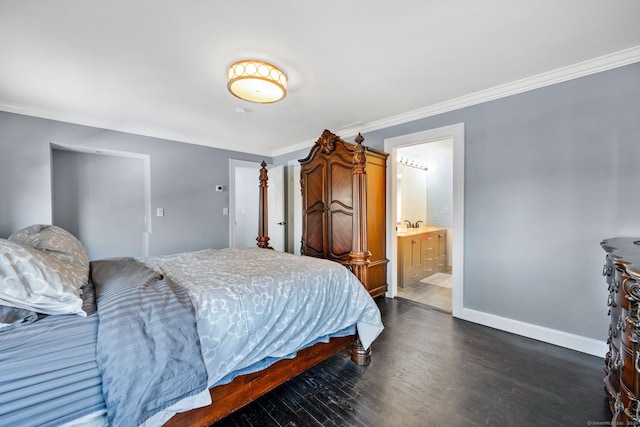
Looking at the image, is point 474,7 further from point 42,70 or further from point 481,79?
point 42,70

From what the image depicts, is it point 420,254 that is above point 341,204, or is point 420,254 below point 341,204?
below

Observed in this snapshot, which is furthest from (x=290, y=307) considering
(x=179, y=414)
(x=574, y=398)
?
(x=574, y=398)

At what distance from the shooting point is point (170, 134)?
3896 millimetres

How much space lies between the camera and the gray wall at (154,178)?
2816 millimetres

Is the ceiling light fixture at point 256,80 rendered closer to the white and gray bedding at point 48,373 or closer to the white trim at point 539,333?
the white and gray bedding at point 48,373

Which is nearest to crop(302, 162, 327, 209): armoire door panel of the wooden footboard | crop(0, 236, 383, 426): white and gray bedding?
crop(0, 236, 383, 426): white and gray bedding

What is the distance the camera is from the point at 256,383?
1.47 metres

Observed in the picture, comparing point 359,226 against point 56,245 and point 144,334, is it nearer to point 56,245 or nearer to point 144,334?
point 144,334

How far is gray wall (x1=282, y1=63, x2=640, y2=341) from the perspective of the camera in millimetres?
2043

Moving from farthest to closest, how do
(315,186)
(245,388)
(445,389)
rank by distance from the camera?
(315,186), (445,389), (245,388)

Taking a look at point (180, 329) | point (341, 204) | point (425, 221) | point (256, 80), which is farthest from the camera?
point (425, 221)

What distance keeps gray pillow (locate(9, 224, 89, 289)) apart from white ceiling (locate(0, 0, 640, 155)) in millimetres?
1346

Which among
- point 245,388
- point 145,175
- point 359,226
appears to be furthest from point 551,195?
point 145,175

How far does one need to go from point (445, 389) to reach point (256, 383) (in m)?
1.27
